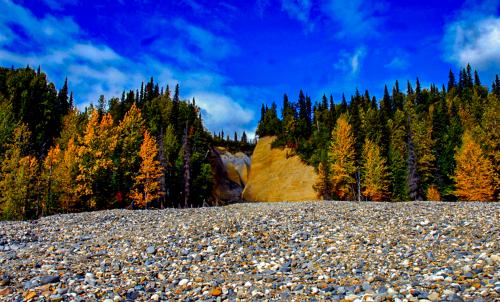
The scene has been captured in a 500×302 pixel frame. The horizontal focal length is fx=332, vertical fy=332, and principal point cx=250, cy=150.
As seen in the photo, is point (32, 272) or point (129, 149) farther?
point (129, 149)

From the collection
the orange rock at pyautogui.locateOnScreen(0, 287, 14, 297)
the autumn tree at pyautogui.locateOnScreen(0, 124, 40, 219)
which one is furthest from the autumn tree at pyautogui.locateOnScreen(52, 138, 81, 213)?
the orange rock at pyautogui.locateOnScreen(0, 287, 14, 297)

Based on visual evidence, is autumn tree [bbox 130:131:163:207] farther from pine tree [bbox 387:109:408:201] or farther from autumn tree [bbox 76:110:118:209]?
pine tree [bbox 387:109:408:201]

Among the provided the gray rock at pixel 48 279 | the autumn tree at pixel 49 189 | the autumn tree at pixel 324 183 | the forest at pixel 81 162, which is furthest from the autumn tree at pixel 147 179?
the gray rock at pixel 48 279

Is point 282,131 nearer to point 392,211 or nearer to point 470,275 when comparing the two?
point 392,211

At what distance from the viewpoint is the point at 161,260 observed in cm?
1292

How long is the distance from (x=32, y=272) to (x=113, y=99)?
99.1 m

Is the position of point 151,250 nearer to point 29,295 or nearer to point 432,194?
point 29,295

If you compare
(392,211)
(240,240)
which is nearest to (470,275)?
(240,240)

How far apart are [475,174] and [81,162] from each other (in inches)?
2189

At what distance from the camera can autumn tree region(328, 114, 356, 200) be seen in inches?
2324

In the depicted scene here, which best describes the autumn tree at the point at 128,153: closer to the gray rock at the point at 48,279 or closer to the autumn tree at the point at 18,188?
the autumn tree at the point at 18,188

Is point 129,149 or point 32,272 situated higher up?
point 129,149

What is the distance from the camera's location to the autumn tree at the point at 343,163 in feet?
194

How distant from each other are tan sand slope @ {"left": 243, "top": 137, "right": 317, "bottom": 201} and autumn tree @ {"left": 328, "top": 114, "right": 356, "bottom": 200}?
14.7 meters
